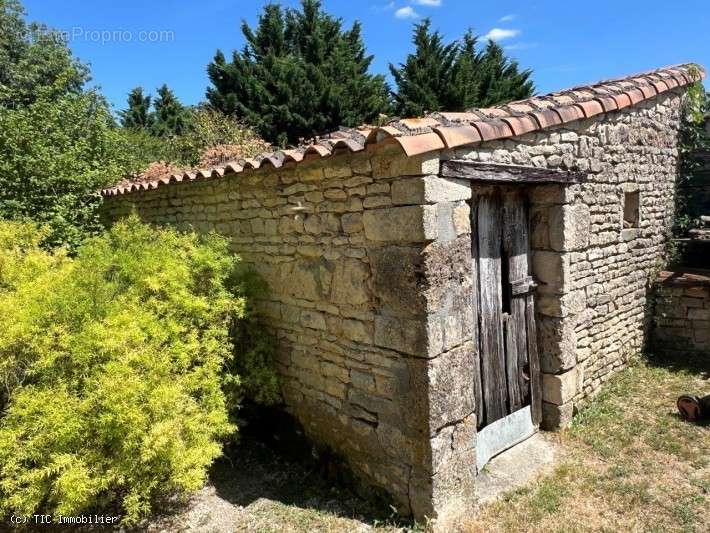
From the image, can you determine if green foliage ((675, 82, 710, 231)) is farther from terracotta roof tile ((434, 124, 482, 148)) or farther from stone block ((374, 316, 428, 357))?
stone block ((374, 316, 428, 357))

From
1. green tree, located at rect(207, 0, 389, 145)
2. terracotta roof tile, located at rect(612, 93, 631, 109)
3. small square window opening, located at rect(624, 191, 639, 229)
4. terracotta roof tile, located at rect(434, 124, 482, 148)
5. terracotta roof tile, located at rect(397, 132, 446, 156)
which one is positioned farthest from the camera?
green tree, located at rect(207, 0, 389, 145)

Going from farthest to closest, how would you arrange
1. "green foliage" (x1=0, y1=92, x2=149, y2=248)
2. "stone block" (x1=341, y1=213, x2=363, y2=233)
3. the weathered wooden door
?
1. "green foliage" (x1=0, y1=92, x2=149, y2=248)
2. the weathered wooden door
3. "stone block" (x1=341, y1=213, x2=363, y2=233)

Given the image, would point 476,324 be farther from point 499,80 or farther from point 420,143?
point 499,80

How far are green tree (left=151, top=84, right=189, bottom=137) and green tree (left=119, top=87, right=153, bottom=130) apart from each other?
32 centimetres

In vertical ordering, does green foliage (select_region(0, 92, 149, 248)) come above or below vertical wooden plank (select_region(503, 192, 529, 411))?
above

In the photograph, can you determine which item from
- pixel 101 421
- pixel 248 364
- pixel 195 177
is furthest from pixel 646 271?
pixel 101 421

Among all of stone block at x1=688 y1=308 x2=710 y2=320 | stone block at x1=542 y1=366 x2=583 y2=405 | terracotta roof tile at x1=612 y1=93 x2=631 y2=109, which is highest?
terracotta roof tile at x1=612 y1=93 x2=631 y2=109

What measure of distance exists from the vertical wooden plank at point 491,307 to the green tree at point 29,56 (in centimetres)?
1255

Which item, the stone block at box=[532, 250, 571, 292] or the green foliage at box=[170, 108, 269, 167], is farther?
the green foliage at box=[170, 108, 269, 167]

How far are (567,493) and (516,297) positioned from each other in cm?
171

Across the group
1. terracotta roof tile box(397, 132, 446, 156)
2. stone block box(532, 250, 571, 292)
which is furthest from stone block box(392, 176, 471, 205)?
stone block box(532, 250, 571, 292)

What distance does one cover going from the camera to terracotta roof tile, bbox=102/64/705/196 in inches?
119

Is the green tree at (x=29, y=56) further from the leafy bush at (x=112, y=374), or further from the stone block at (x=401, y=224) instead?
the stone block at (x=401, y=224)

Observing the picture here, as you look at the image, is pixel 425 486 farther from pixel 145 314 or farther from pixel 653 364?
pixel 653 364
